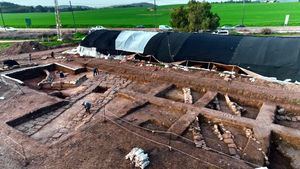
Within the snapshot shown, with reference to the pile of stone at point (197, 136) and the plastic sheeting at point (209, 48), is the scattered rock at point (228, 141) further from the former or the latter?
the plastic sheeting at point (209, 48)

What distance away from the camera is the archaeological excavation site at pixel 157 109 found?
812cm

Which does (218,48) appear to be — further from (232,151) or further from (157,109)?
(232,151)

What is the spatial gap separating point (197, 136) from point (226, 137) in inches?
47.1

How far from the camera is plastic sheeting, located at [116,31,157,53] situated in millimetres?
20391

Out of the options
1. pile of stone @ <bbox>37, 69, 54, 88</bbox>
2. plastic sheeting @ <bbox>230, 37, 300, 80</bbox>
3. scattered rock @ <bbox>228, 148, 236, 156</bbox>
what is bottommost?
scattered rock @ <bbox>228, 148, 236, 156</bbox>

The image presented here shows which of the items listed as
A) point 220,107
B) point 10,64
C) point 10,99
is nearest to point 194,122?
point 220,107

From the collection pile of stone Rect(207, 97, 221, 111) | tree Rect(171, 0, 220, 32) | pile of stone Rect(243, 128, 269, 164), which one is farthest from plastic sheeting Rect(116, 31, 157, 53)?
pile of stone Rect(243, 128, 269, 164)

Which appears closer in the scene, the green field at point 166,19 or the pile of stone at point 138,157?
the pile of stone at point 138,157

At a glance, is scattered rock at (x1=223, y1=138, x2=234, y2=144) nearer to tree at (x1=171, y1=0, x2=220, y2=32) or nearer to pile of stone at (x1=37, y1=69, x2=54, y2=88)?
pile of stone at (x1=37, y1=69, x2=54, y2=88)

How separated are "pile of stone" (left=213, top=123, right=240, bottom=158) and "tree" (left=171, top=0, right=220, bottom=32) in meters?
21.6

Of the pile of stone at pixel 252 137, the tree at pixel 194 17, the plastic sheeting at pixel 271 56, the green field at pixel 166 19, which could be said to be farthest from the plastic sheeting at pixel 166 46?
the green field at pixel 166 19

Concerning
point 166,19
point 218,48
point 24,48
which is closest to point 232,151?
point 218,48

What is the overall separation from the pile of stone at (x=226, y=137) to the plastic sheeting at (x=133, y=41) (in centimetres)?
1116

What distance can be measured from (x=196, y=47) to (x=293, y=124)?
8927mm
